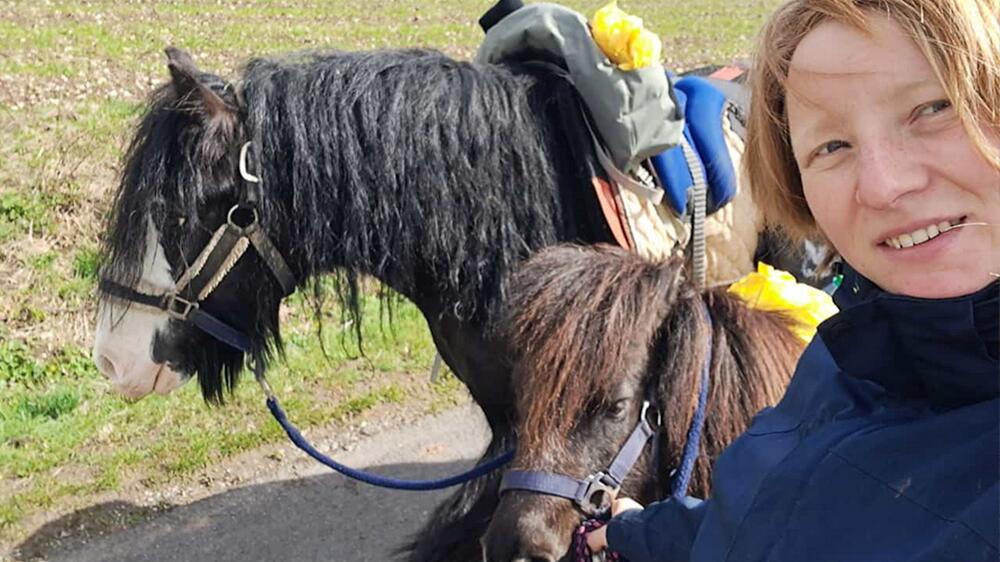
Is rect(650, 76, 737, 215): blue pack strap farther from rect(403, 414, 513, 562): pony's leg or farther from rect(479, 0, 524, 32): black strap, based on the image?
rect(403, 414, 513, 562): pony's leg

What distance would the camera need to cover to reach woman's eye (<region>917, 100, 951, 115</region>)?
1.01 meters

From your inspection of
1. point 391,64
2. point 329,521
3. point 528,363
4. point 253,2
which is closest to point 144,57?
point 253,2

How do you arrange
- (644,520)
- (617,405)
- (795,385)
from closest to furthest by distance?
(795,385) < (644,520) < (617,405)

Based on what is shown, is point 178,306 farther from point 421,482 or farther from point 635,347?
point 635,347

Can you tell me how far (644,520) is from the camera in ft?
5.51

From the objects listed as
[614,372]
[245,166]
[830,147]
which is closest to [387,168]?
[245,166]

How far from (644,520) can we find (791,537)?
596mm

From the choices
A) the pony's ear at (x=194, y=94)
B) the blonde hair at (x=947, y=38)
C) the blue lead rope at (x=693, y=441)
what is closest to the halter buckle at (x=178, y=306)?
the pony's ear at (x=194, y=94)

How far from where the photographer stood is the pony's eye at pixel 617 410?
1908 millimetres

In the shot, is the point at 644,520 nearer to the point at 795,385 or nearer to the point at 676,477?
→ the point at 676,477

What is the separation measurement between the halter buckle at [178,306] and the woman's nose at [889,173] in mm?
2067

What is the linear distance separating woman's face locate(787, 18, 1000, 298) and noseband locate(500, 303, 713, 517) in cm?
86

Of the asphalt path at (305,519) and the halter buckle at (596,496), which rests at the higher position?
the halter buckle at (596,496)

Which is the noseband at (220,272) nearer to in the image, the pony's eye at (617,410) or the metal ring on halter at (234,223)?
the metal ring on halter at (234,223)
